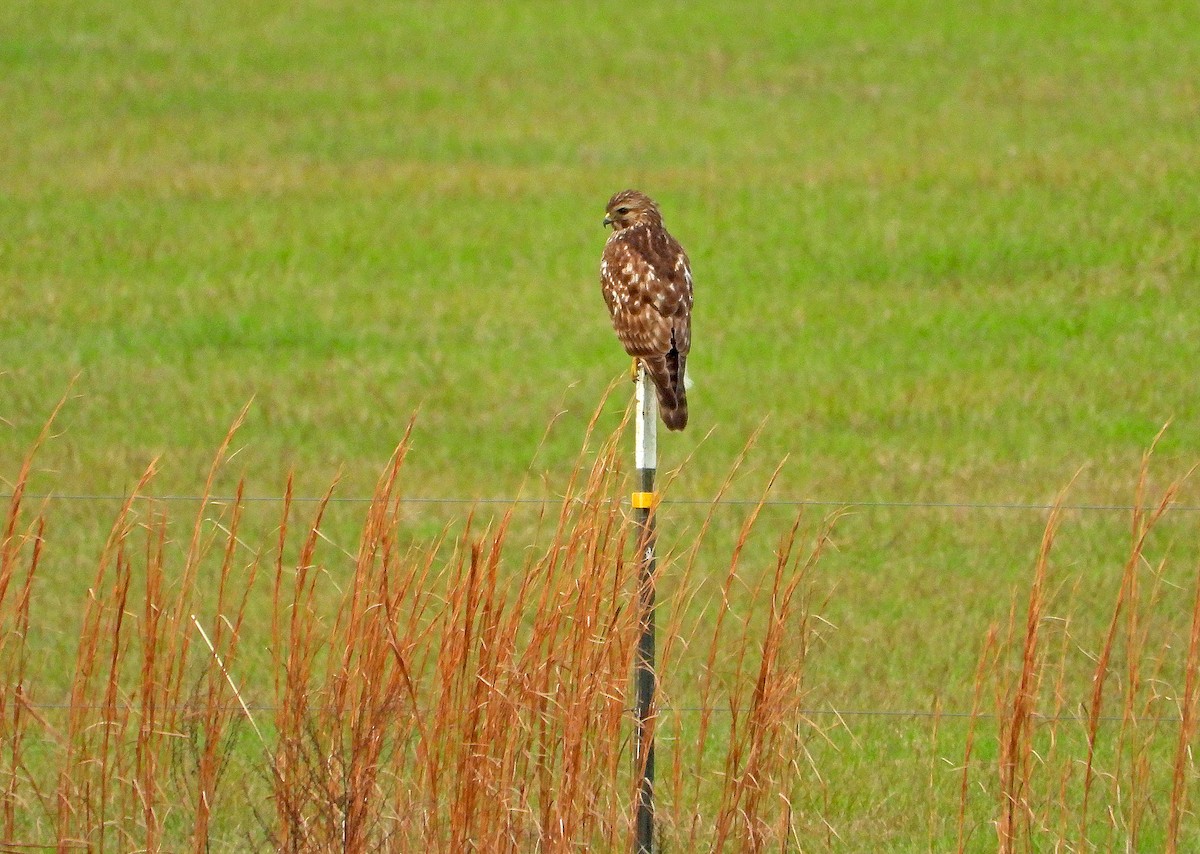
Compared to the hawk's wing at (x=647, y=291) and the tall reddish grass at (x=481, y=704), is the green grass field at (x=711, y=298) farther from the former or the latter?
the hawk's wing at (x=647, y=291)

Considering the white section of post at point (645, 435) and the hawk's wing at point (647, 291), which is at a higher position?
the hawk's wing at point (647, 291)

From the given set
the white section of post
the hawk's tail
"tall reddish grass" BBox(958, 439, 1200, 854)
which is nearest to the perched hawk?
the hawk's tail

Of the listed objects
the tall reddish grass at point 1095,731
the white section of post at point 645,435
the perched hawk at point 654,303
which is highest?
the perched hawk at point 654,303

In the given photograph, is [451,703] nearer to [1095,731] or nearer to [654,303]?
[1095,731]

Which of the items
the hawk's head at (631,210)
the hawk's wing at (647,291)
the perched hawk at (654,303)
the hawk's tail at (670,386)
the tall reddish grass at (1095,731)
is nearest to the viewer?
the tall reddish grass at (1095,731)

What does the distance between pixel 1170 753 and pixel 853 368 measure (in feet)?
24.6

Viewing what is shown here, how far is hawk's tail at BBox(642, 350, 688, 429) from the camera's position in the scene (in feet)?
19.0

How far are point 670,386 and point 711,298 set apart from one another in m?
10.5

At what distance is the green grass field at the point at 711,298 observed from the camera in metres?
8.52

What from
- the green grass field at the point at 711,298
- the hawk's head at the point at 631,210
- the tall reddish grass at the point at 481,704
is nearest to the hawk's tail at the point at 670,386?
the green grass field at the point at 711,298

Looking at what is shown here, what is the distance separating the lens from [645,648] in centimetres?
511

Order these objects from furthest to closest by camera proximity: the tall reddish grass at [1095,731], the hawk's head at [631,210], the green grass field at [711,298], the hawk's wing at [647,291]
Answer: the green grass field at [711,298] → the hawk's head at [631,210] → the hawk's wing at [647,291] → the tall reddish grass at [1095,731]

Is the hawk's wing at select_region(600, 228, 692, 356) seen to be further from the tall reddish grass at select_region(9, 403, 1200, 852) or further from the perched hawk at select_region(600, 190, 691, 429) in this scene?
the tall reddish grass at select_region(9, 403, 1200, 852)

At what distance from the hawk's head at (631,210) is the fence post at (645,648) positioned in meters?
2.35
